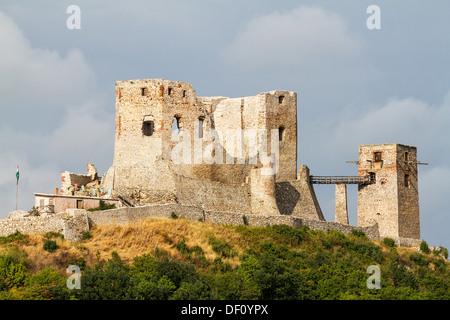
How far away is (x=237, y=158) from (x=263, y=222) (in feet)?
21.1

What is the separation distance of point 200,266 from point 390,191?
1944 centimetres

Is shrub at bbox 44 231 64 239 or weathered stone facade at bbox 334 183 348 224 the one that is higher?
weathered stone facade at bbox 334 183 348 224

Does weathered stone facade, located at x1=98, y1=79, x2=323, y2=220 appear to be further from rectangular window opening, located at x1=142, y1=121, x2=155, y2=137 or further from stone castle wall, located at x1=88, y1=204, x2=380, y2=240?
stone castle wall, located at x1=88, y1=204, x2=380, y2=240

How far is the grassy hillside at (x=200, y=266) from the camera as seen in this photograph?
169ft

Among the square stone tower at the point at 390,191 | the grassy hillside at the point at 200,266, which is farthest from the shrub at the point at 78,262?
the square stone tower at the point at 390,191

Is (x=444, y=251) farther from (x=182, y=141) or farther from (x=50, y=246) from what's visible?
(x=50, y=246)

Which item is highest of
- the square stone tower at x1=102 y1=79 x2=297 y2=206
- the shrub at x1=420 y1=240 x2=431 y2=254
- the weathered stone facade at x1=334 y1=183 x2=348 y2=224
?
the square stone tower at x1=102 y1=79 x2=297 y2=206

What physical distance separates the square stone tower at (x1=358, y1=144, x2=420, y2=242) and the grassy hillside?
25.1 feet

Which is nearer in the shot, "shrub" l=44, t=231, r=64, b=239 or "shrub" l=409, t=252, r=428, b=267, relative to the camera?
"shrub" l=44, t=231, r=64, b=239

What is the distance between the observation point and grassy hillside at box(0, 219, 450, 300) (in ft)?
169

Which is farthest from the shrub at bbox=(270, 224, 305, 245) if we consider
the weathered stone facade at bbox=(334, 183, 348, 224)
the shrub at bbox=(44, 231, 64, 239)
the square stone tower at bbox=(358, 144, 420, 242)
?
the shrub at bbox=(44, 231, 64, 239)
